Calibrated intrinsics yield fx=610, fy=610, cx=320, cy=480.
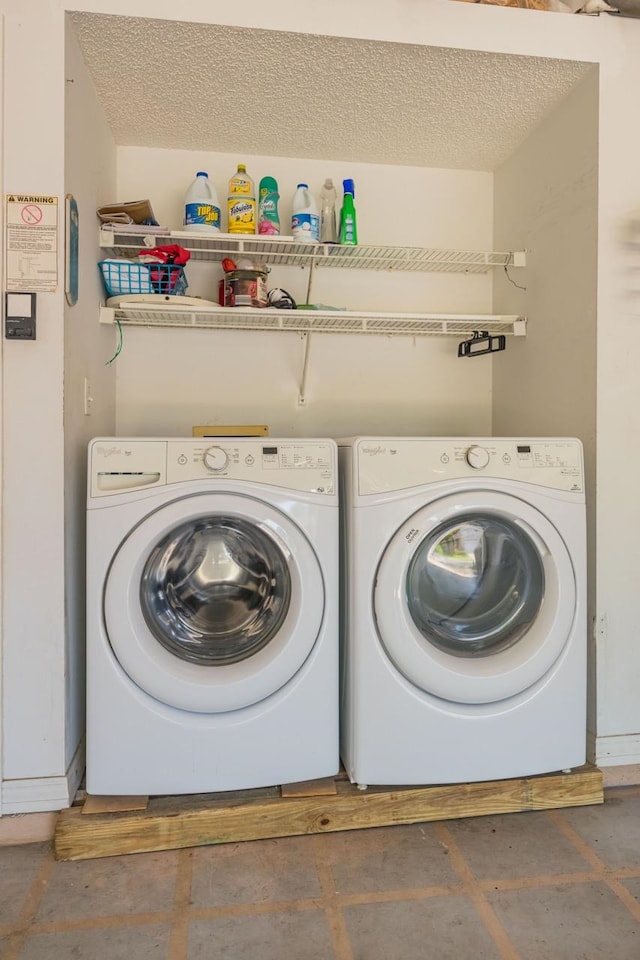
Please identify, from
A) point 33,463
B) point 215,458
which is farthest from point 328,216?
point 33,463

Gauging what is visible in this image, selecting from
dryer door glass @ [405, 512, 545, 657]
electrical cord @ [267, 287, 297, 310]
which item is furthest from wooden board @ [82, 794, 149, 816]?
electrical cord @ [267, 287, 297, 310]

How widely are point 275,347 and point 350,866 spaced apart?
1.71m

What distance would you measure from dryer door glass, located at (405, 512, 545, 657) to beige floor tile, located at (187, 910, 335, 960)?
71 centimetres

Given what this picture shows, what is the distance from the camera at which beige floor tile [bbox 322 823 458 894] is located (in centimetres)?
140

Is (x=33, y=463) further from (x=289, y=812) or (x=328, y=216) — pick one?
(x=328, y=216)

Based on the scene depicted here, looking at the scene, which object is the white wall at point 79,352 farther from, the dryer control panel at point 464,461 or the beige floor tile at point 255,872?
the dryer control panel at point 464,461

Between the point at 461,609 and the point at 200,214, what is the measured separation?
149 cm

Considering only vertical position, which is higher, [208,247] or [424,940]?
[208,247]

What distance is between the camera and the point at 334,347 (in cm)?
240

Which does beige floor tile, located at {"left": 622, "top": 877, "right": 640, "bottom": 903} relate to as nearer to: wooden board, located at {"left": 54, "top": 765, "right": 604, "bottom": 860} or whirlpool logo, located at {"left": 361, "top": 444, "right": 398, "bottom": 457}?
wooden board, located at {"left": 54, "top": 765, "right": 604, "bottom": 860}

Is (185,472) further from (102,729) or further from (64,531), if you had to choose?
(102,729)

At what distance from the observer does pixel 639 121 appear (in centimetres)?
180

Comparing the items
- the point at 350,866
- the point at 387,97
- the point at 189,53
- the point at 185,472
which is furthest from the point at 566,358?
the point at 350,866

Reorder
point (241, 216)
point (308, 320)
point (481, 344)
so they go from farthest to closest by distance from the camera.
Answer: point (481, 344)
point (308, 320)
point (241, 216)
